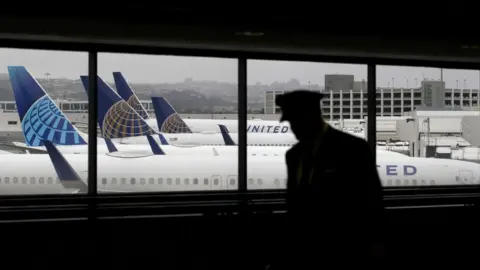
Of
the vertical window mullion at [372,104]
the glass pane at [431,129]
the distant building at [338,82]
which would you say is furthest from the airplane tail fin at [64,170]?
the glass pane at [431,129]

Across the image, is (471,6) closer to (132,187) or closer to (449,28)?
(449,28)

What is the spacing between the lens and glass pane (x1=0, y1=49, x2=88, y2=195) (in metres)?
5.93

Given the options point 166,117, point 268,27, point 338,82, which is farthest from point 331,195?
point 166,117

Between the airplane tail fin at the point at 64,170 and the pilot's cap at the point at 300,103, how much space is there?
14.1 ft

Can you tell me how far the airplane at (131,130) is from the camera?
6070 mm

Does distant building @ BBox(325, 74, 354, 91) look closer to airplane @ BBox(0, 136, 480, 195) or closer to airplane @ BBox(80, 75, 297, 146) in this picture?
airplane @ BBox(80, 75, 297, 146)

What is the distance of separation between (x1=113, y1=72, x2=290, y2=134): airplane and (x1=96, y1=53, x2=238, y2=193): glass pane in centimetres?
Result: 1

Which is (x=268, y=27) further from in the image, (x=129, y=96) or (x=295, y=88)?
(x=129, y=96)

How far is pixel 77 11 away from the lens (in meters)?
3.80

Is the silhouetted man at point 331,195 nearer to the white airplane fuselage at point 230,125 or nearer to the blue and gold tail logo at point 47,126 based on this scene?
the white airplane fuselage at point 230,125

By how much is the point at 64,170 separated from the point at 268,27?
3.22 meters

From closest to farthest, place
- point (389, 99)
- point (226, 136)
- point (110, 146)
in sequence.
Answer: point (110, 146)
point (389, 99)
point (226, 136)

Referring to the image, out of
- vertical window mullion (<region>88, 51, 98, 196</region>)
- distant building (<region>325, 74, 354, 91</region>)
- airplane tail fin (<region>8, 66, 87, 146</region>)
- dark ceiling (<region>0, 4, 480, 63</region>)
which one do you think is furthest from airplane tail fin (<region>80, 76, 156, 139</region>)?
distant building (<region>325, 74, 354, 91</region>)

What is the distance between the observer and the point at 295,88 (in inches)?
255
